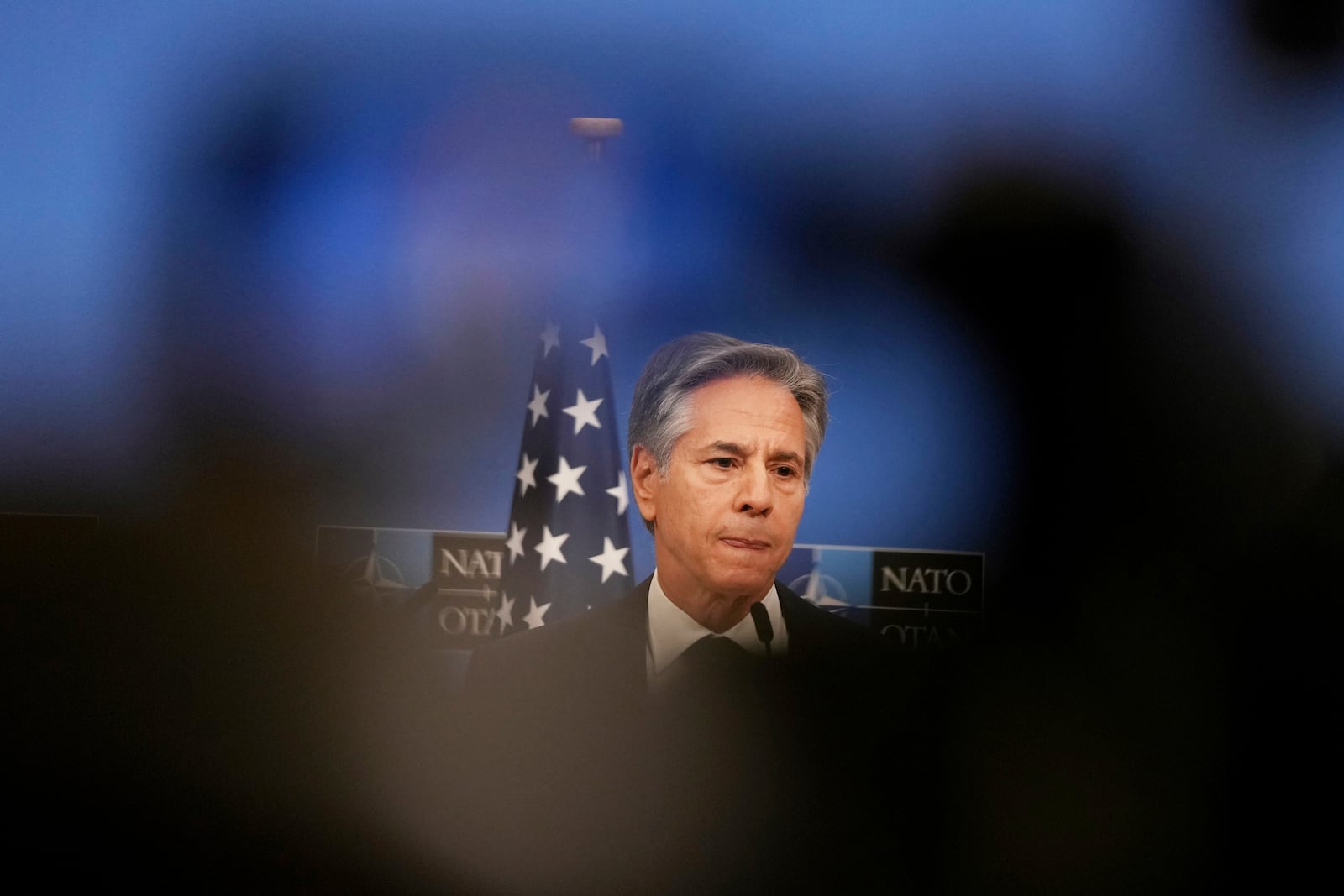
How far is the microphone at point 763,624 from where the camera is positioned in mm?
1643

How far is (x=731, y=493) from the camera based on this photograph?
5.13 feet

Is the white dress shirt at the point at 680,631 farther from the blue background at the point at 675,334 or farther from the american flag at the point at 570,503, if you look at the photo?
the blue background at the point at 675,334

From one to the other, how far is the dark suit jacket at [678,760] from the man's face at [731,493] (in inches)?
3.7

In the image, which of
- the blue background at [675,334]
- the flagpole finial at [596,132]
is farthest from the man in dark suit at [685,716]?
the flagpole finial at [596,132]

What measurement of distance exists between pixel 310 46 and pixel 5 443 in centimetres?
100

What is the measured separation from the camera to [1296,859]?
1.63 meters

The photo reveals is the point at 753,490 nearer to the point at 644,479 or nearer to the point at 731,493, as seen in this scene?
the point at 731,493

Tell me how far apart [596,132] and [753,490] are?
74 cm

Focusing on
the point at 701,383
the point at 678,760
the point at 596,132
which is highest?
the point at 596,132

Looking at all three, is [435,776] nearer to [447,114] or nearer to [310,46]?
[447,114]

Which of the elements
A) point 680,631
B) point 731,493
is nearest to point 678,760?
point 680,631

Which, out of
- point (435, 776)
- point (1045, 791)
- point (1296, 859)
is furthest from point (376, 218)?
point (1296, 859)

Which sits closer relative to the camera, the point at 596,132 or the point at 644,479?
the point at 644,479

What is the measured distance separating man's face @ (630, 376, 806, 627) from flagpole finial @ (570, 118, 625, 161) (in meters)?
0.52
